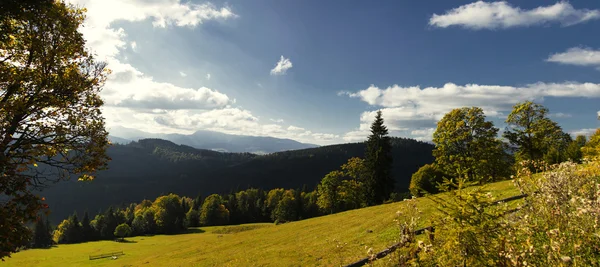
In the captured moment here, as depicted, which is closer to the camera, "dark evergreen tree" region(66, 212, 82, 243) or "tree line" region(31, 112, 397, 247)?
"tree line" region(31, 112, 397, 247)

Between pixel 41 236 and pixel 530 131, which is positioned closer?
pixel 530 131

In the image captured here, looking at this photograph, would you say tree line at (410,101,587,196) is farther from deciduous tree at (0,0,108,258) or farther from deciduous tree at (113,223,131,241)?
deciduous tree at (113,223,131,241)

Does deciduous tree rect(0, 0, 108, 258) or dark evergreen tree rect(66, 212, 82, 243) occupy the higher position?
deciduous tree rect(0, 0, 108, 258)

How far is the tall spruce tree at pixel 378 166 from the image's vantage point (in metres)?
56.1

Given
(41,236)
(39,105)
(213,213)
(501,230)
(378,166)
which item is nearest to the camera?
(501,230)

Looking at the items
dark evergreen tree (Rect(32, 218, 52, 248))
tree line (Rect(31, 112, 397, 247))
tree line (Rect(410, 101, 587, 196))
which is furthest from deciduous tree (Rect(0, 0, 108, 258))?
dark evergreen tree (Rect(32, 218, 52, 248))

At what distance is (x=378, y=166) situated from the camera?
56438 mm

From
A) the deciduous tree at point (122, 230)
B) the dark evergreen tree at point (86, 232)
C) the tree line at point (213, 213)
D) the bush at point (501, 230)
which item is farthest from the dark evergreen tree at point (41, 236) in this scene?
the bush at point (501, 230)

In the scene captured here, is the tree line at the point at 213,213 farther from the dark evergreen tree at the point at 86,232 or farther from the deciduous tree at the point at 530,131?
the deciduous tree at the point at 530,131

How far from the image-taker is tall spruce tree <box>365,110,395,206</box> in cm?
5612

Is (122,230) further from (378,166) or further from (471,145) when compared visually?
(471,145)

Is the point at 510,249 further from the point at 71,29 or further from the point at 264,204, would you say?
the point at 264,204

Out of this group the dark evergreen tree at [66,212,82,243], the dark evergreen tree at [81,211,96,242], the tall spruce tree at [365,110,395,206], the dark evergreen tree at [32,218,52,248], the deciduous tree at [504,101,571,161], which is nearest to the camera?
the deciduous tree at [504,101,571,161]

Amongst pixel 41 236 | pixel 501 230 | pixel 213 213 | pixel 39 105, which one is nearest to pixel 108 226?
pixel 41 236
